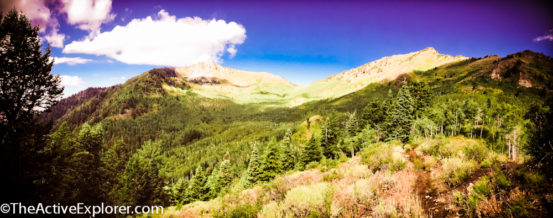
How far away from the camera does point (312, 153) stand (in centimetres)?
3681

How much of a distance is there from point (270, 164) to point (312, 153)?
26.3 ft

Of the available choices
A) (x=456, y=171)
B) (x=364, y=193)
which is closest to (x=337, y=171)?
(x=364, y=193)

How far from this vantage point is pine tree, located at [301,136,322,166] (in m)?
36.5

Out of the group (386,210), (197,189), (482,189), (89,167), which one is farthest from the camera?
(197,189)

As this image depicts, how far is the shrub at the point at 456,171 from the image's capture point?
6379mm

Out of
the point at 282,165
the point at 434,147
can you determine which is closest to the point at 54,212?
the point at 434,147

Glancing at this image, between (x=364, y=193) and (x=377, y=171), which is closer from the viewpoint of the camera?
(x=364, y=193)

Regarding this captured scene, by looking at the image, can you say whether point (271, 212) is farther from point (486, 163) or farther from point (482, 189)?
point (486, 163)

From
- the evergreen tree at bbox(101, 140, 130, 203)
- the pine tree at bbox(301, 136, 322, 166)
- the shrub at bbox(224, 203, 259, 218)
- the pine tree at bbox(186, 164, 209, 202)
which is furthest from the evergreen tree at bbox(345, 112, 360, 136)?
the evergreen tree at bbox(101, 140, 130, 203)

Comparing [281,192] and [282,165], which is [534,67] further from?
[281,192]

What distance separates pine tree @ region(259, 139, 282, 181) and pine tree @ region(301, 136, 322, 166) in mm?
4952

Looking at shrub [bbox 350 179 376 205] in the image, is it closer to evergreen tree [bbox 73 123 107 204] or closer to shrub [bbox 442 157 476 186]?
shrub [bbox 442 157 476 186]

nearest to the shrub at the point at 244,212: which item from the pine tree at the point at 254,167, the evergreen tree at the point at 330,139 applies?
the pine tree at the point at 254,167

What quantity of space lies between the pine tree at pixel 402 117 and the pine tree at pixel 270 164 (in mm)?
19189
